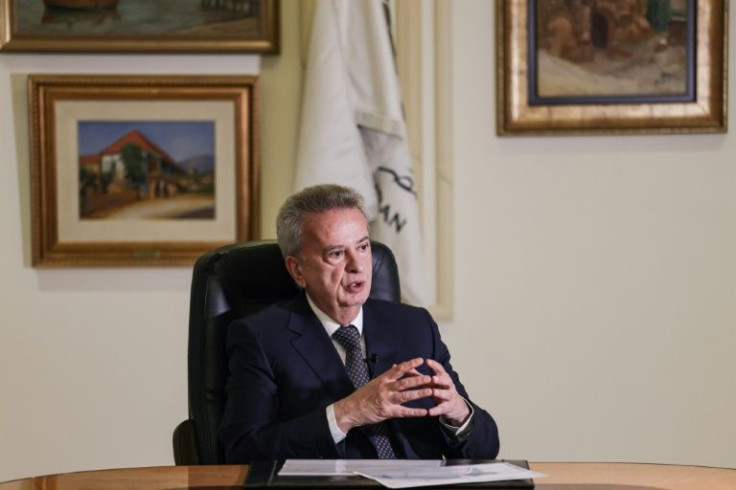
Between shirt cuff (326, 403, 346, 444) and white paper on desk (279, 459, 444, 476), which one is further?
shirt cuff (326, 403, 346, 444)

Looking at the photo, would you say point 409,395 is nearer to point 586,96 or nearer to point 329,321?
point 329,321

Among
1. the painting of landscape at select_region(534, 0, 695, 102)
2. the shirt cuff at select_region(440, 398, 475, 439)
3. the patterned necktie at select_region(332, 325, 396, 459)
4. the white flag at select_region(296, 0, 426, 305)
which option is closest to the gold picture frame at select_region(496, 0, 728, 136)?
the painting of landscape at select_region(534, 0, 695, 102)

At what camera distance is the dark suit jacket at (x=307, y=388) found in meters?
2.66

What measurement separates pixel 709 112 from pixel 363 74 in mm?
1308

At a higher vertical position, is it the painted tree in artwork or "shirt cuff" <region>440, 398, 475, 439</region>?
the painted tree in artwork

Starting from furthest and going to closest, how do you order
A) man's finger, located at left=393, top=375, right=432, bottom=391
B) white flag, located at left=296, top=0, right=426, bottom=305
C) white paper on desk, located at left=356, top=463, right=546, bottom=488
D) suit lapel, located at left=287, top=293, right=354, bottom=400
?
1. white flag, located at left=296, top=0, right=426, bottom=305
2. suit lapel, located at left=287, top=293, right=354, bottom=400
3. man's finger, located at left=393, top=375, right=432, bottom=391
4. white paper on desk, located at left=356, top=463, right=546, bottom=488

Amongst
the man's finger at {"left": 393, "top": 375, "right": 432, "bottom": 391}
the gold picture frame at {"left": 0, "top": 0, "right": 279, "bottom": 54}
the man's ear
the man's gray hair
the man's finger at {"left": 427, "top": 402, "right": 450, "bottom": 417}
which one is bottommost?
the man's finger at {"left": 427, "top": 402, "right": 450, "bottom": 417}

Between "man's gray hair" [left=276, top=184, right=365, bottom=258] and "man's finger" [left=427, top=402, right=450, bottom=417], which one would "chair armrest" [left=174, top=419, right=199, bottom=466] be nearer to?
"man's gray hair" [left=276, top=184, right=365, bottom=258]

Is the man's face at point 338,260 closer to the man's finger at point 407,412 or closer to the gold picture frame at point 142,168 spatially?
the man's finger at point 407,412

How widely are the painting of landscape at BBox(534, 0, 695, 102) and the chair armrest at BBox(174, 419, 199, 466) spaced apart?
2.07 m

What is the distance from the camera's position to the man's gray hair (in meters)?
2.95

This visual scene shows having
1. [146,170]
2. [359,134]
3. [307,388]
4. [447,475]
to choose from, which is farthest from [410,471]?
[146,170]

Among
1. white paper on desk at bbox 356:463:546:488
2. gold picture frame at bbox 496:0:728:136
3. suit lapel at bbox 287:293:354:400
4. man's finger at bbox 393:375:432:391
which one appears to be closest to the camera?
white paper on desk at bbox 356:463:546:488

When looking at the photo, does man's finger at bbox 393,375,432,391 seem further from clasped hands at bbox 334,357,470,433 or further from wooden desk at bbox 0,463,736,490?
wooden desk at bbox 0,463,736,490
